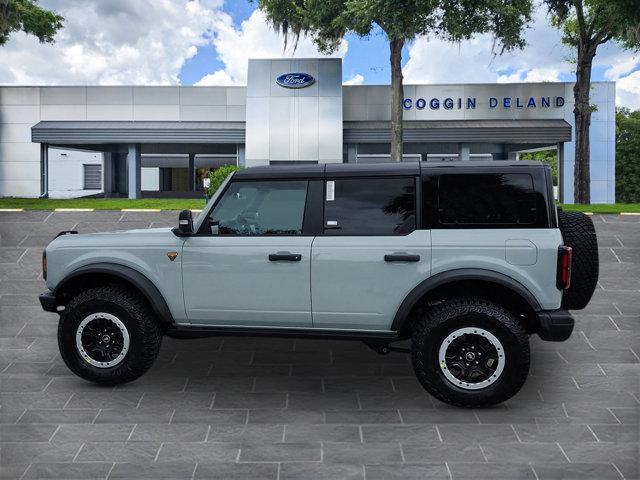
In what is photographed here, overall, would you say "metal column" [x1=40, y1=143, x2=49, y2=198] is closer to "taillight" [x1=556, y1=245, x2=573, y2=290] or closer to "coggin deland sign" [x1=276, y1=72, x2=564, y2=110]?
"coggin deland sign" [x1=276, y1=72, x2=564, y2=110]

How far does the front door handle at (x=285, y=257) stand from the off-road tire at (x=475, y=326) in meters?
1.20

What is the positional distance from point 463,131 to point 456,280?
27.5 metres

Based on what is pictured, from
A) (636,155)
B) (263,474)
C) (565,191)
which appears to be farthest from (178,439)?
(636,155)

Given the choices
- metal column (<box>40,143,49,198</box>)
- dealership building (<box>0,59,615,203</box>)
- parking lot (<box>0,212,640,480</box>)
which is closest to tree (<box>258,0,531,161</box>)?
dealership building (<box>0,59,615,203</box>)

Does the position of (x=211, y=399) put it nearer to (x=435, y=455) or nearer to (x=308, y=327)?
(x=308, y=327)

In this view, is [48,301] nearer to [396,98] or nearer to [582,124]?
[396,98]

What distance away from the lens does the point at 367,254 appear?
19.5 feet

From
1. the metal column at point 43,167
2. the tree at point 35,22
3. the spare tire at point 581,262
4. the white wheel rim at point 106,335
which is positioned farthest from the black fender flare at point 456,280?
the metal column at point 43,167

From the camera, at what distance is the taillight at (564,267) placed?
567 centimetres

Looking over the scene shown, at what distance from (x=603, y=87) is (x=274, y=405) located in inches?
1227

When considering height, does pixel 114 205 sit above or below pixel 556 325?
above

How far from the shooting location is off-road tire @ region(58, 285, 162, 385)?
20.9 ft

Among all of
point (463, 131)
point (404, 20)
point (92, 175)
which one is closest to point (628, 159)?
point (463, 131)

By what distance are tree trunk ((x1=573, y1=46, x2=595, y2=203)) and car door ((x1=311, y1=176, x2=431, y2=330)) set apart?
841 inches
